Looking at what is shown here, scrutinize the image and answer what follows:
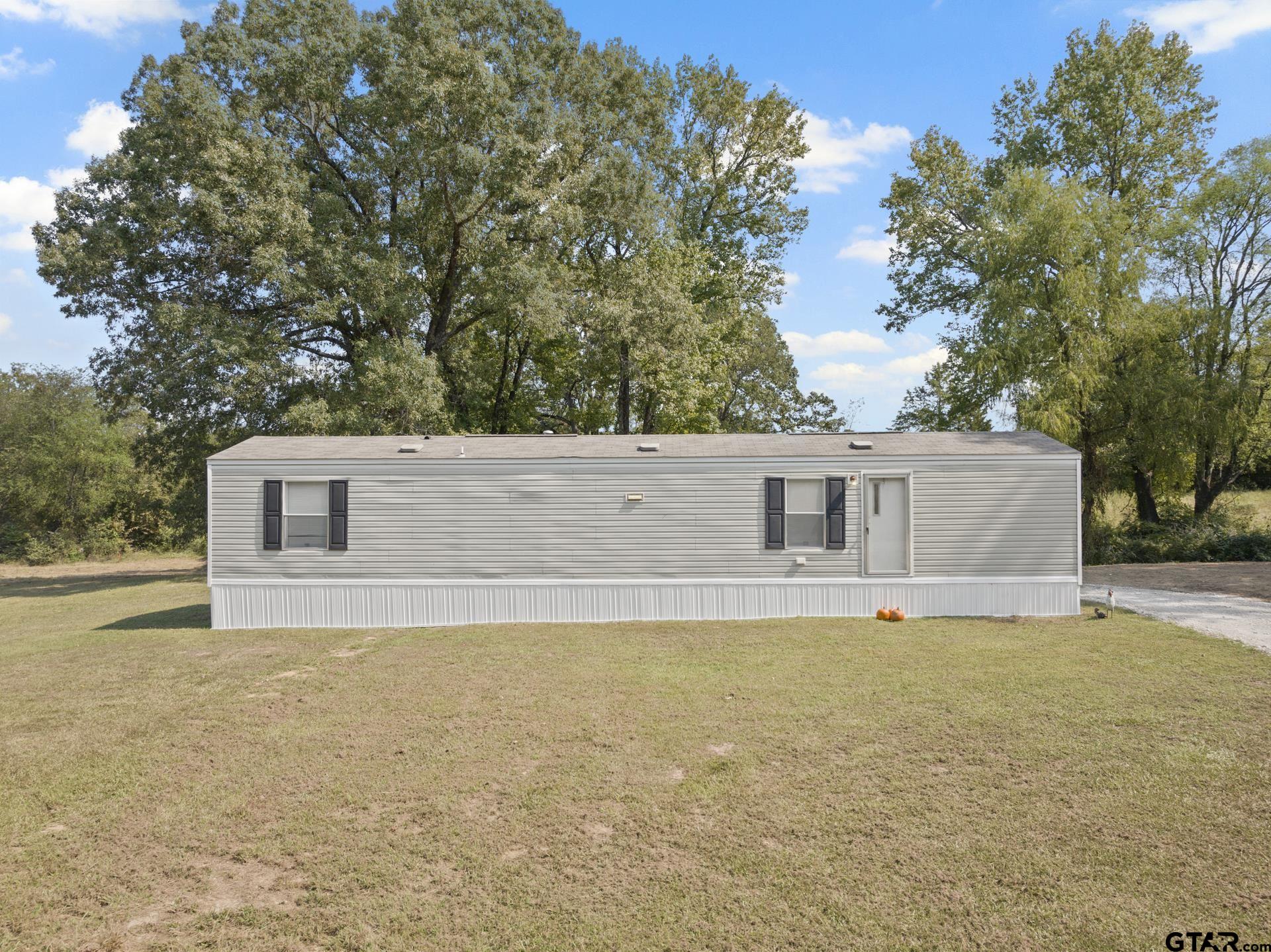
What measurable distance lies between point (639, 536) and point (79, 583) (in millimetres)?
17266

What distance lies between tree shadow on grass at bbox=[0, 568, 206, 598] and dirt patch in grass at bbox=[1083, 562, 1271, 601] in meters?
Answer: 22.5

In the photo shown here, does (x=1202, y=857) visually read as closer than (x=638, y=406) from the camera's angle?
Yes

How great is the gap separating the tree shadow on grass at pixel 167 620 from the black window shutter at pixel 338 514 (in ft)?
8.34

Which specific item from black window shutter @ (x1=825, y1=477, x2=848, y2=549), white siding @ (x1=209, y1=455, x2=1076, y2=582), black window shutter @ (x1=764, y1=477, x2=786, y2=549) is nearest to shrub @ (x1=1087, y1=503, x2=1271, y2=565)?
white siding @ (x1=209, y1=455, x2=1076, y2=582)

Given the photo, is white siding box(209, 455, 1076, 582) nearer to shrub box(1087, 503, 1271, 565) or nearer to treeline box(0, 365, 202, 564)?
shrub box(1087, 503, 1271, 565)

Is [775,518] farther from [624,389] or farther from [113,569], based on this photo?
[113,569]

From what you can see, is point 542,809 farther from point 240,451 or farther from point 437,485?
point 240,451

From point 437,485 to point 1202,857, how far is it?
33.0 ft

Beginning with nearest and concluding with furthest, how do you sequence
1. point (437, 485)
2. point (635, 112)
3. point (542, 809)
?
point (542, 809), point (437, 485), point (635, 112)

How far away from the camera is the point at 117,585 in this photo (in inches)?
757

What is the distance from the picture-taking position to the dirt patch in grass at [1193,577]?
551 inches

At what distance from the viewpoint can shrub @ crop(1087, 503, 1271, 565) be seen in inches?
725

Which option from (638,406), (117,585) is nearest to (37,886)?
(117,585)

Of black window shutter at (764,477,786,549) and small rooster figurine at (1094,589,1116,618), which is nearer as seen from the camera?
small rooster figurine at (1094,589,1116,618)
